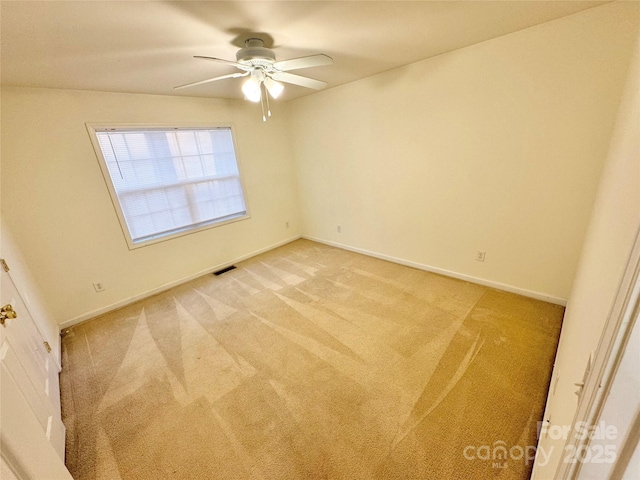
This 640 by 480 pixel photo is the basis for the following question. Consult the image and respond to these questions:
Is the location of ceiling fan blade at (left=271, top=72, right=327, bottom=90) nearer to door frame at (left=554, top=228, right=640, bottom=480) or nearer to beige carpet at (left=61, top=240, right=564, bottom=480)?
beige carpet at (left=61, top=240, right=564, bottom=480)

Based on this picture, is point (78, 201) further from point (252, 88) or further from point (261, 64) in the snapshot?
point (261, 64)

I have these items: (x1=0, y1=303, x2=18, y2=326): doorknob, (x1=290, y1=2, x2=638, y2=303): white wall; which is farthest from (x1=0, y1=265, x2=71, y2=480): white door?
(x1=290, y1=2, x2=638, y2=303): white wall

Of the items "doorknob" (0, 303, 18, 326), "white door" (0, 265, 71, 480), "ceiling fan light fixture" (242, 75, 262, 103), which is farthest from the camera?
"ceiling fan light fixture" (242, 75, 262, 103)

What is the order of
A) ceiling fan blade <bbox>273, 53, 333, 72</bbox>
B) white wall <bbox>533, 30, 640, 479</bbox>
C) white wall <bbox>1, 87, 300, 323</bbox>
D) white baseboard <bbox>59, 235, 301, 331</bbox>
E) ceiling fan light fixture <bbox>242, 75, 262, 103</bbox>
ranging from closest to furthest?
white wall <bbox>533, 30, 640, 479</bbox>, ceiling fan blade <bbox>273, 53, 333, 72</bbox>, ceiling fan light fixture <bbox>242, 75, 262, 103</bbox>, white wall <bbox>1, 87, 300, 323</bbox>, white baseboard <bbox>59, 235, 301, 331</bbox>

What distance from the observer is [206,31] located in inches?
62.6

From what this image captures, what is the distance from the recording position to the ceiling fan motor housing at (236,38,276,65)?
1691 mm

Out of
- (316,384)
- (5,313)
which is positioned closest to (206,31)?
(5,313)

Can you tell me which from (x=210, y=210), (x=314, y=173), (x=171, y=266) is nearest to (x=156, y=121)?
(x=210, y=210)

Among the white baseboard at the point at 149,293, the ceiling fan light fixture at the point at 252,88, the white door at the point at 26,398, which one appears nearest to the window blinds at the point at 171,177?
the white baseboard at the point at 149,293

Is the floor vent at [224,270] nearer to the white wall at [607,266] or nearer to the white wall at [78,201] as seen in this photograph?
the white wall at [78,201]

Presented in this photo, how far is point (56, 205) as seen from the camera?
2.48 m

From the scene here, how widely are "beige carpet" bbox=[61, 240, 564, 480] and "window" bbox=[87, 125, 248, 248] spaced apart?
3.50ft

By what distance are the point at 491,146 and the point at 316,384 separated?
2.48m

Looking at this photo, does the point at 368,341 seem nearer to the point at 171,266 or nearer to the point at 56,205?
the point at 171,266
